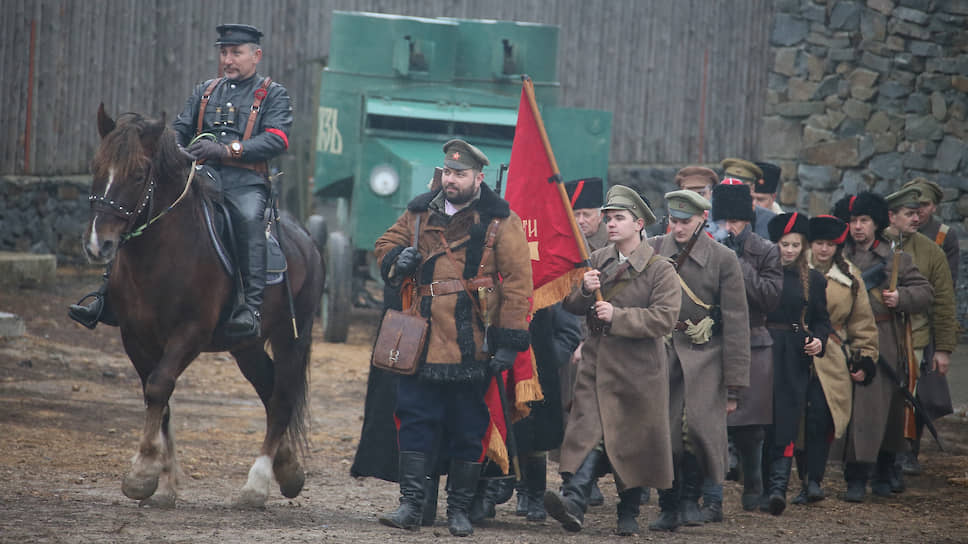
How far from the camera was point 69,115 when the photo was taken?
16359 millimetres

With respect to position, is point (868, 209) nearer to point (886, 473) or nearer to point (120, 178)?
point (886, 473)

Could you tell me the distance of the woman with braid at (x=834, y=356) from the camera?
7906mm

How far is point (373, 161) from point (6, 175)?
5.45 m

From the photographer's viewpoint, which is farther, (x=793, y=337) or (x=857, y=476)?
(x=857, y=476)

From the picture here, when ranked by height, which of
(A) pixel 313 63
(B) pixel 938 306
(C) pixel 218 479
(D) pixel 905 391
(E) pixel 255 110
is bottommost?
(C) pixel 218 479

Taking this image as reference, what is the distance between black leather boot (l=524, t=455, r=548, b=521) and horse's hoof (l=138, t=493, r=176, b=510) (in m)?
1.87

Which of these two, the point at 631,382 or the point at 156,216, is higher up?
the point at 156,216

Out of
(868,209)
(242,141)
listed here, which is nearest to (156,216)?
(242,141)

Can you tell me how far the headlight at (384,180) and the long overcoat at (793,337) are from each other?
20.2 ft

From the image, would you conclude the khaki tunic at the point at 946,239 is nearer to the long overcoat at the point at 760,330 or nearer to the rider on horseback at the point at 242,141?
the long overcoat at the point at 760,330

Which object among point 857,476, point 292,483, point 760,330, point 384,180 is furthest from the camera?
point 384,180

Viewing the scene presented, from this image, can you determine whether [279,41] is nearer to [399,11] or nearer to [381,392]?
[399,11]

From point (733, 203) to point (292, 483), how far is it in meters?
3.01

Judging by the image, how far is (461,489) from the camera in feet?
20.2
